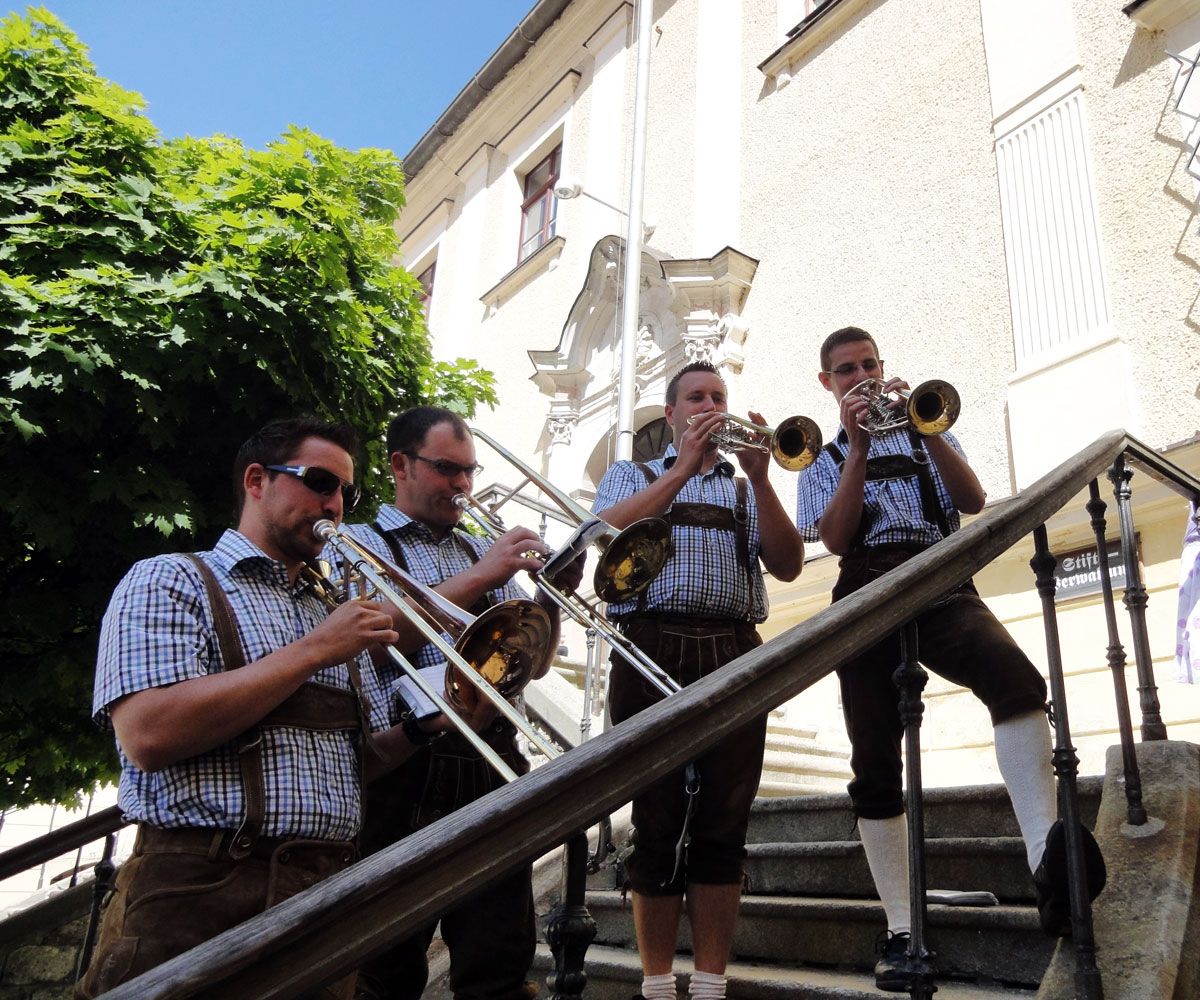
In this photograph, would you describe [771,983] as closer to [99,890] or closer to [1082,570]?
[99,890]

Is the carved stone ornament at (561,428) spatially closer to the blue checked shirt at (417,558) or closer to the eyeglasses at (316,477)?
the blue checked shirt at (417,558)

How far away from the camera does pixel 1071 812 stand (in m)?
2.21

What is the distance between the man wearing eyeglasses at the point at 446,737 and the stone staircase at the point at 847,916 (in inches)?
30.7

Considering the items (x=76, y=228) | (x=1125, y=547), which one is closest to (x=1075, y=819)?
(x=1125, y=547)

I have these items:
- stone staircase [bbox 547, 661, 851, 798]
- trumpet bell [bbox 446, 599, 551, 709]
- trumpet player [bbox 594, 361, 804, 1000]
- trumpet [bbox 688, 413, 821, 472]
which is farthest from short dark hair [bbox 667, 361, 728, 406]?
stone staircase [bbox 547, 661, 851, 798]

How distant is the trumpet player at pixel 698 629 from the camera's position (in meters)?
2.72

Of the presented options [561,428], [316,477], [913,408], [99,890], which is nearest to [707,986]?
[316,477]

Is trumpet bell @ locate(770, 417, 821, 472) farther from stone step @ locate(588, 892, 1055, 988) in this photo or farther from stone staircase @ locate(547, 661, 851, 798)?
stone staircase @ locate(547, 661, 851, 798)

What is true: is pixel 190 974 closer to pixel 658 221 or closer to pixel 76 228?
pixel 76 228

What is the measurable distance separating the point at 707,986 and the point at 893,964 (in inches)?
18.6

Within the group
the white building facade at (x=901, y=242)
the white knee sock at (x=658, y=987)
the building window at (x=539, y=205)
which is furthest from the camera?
the building window at (x=539, y=205)

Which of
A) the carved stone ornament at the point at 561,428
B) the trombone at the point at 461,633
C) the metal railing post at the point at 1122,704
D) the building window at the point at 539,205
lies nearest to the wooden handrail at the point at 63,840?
the trombone at the point at 461,633

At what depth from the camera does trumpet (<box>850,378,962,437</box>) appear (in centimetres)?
336

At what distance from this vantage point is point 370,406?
554cm
